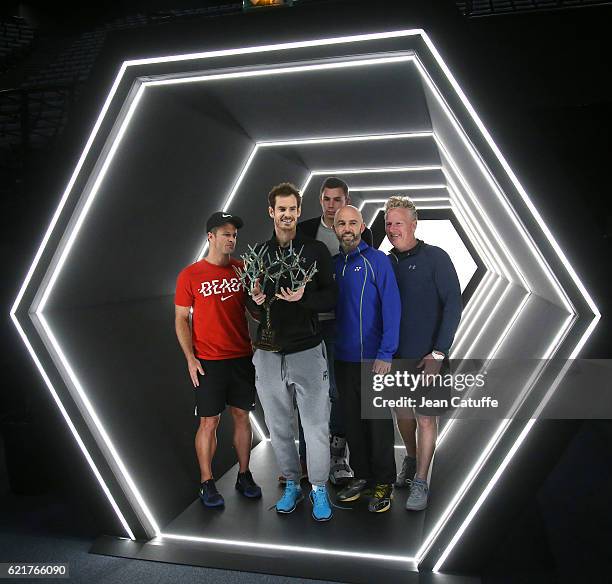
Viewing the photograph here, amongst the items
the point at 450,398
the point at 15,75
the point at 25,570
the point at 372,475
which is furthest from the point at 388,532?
the point at 15,75

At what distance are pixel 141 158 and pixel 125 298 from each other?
0.83 meters

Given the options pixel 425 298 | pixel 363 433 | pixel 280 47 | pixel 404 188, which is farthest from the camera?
pixel 404 188

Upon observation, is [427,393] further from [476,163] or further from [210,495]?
[210,495]

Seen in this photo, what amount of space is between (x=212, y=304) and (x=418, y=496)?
149 cm

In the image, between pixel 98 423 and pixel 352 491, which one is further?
pixel 352 491

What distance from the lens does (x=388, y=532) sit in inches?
103

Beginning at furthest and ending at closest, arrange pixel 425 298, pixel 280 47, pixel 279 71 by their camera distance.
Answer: pixel 425 298
pixel 279 71
pixel 280 47

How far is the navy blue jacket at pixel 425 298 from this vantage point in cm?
258

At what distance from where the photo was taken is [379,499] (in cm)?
278

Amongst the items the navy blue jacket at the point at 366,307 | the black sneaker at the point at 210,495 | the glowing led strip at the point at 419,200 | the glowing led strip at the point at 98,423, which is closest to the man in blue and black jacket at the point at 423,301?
the navy blue jacket at the point at 366,307

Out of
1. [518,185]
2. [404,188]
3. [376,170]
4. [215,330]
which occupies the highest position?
[404,188]
